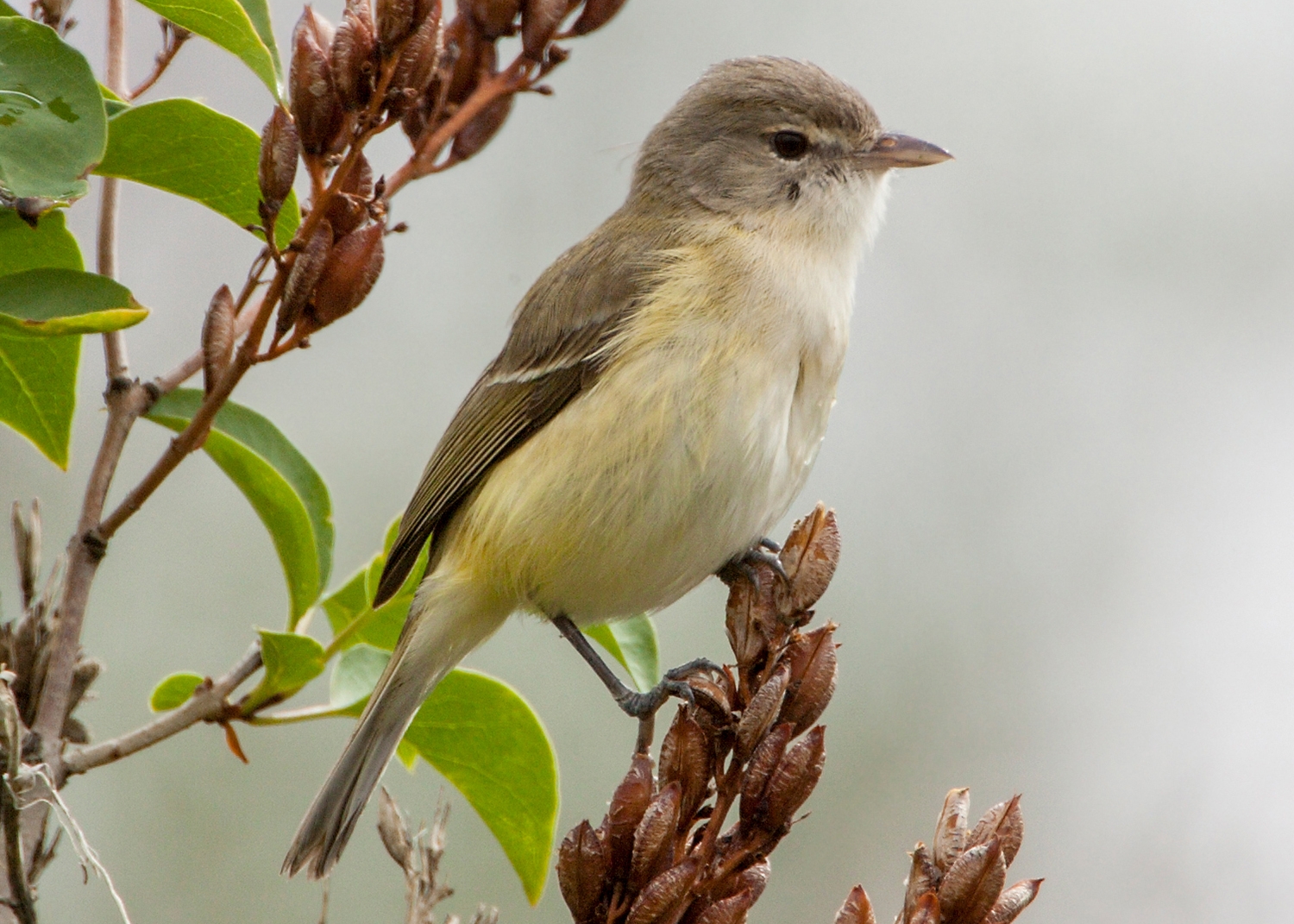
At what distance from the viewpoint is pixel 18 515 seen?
2225mm

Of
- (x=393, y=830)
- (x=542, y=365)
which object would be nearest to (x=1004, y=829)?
(x=393, y=830)

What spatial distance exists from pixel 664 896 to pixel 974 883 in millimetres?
440

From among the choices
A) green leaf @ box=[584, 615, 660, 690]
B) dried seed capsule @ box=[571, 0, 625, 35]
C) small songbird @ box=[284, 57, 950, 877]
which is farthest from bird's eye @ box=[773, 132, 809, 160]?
dried seed capsule @ box=[571, 0, 625, 35]

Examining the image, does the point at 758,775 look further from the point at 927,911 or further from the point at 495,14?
the point at 495,14

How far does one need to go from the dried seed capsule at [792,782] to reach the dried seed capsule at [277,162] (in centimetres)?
113

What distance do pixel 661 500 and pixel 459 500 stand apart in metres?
0.70

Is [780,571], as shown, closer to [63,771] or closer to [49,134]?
[63,771]

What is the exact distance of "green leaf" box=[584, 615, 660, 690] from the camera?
3031mm

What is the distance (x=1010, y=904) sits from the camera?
6.56 ft

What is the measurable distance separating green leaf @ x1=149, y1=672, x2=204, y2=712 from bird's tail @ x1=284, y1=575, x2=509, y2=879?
0.46 m

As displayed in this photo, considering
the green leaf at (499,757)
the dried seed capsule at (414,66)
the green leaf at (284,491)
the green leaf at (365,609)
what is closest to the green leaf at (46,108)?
the dried seed capsule at (414,66)

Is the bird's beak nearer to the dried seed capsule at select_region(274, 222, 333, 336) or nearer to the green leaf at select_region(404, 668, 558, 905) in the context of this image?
the green leaf at select_region(404, 668, 558, 905)

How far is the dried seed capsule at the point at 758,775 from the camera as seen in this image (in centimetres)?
215

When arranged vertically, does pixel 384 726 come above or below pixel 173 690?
above
